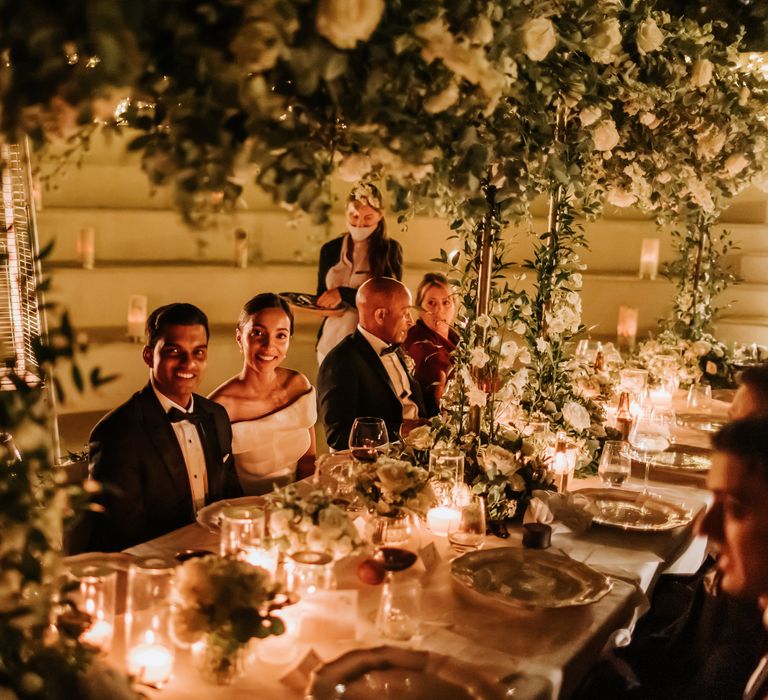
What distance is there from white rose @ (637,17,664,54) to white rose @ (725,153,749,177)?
3.17 feet

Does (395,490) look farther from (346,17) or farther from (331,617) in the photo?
(346,17)

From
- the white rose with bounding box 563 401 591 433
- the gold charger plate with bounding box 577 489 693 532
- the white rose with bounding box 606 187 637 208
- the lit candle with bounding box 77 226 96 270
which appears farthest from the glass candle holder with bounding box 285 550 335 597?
the lit candle with bounding box 77 226 96 270

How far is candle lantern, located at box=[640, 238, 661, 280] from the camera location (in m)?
6.41

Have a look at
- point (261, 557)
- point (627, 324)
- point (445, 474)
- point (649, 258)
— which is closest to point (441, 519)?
point (445, 474)

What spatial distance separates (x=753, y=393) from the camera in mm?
2312

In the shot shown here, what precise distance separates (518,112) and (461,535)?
103cm

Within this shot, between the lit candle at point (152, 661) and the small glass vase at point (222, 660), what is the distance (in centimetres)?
6

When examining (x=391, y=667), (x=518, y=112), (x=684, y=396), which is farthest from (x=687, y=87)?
(x=391, y=667)

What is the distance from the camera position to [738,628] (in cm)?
183

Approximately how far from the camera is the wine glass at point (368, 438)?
232 centimetres

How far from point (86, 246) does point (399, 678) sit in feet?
14.8

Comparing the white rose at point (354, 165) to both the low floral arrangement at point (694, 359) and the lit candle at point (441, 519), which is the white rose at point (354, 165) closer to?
the lit candle at point (441, 519)

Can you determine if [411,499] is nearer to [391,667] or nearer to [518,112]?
[391,667]

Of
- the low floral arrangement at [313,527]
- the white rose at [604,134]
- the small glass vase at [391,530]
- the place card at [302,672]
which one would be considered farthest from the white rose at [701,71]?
the place card at [302,672]
